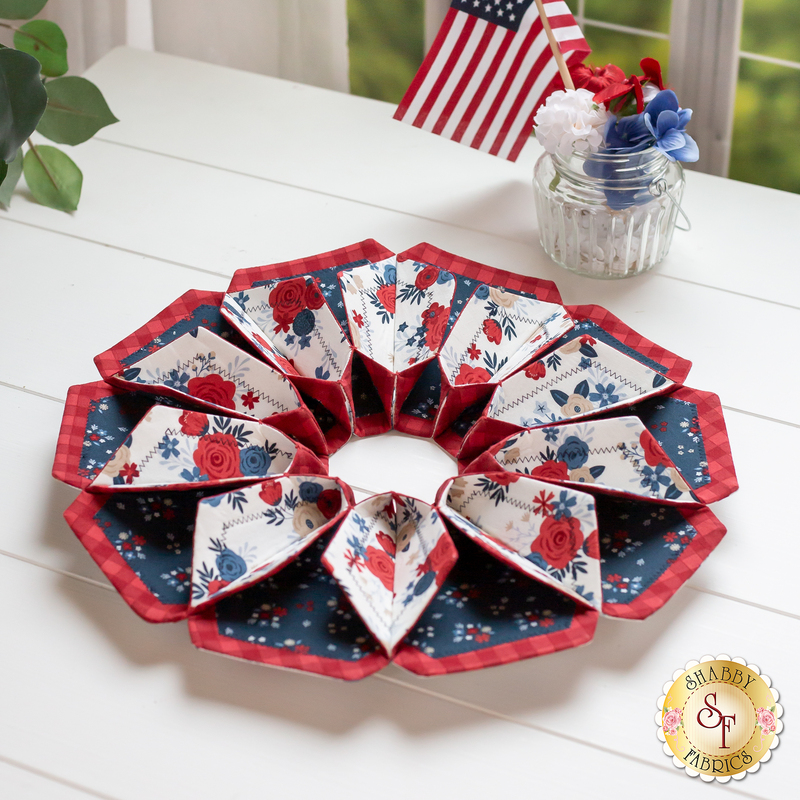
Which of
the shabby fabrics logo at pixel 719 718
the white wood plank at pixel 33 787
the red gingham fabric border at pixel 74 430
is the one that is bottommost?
the white wood plank at pixel 33 787

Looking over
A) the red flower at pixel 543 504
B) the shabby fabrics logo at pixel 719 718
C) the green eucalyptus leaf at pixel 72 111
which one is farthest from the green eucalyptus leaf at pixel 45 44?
the shabby fabrics logo at pixel 719 718

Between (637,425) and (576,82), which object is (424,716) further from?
(576,82)

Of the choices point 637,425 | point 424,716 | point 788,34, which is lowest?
point 424,716

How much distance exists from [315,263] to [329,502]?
0.32 meters

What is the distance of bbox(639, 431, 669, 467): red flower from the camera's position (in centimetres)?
72

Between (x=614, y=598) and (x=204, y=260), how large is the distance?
62 centimetres

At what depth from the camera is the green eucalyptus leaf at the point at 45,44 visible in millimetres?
1063

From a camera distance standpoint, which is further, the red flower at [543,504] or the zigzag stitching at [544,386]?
the zigzag stitching at [544,386]

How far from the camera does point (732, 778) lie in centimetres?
60

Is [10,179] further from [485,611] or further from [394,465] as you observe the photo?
[485,611]

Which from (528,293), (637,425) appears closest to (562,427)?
(637,425)

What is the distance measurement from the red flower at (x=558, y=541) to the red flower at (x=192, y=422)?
1.01 feet

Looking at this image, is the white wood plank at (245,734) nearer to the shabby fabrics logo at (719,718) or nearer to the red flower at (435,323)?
the shabby fabrics logo at (719,718)

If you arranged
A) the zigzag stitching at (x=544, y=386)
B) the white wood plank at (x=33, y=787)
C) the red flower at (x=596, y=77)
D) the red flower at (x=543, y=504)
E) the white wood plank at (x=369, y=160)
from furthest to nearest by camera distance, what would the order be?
the white wood plank at (x=369, y=160) < the red flower at (x=596, y=77) < the zigzag stitching at (x=544, y=386) < the red flower at (x=543, y=504) < the white wood plank at (x=33, y=787)
